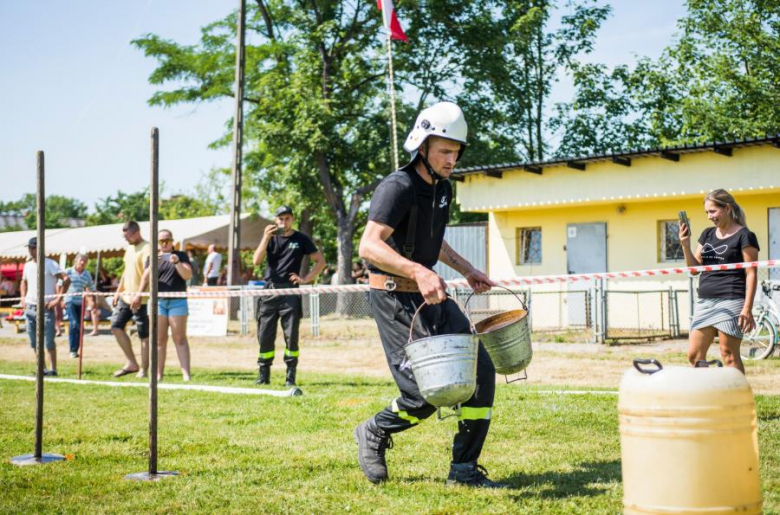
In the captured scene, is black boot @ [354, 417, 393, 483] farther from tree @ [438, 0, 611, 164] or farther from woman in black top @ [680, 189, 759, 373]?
tree @ [438, 0, 611, 164]

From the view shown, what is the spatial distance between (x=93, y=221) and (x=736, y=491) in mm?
67079

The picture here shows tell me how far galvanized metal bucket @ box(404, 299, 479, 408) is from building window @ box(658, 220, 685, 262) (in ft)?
57.5

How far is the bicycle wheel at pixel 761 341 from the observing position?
13.7m

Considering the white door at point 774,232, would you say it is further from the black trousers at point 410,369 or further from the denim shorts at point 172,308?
the black trousers at point 410,369

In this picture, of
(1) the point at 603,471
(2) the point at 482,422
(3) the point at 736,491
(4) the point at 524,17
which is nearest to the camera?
(3) the point at 736,491

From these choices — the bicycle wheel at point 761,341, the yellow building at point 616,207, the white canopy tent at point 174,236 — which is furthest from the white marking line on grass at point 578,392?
the white canopy tent at point 174,236

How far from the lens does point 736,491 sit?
355cm

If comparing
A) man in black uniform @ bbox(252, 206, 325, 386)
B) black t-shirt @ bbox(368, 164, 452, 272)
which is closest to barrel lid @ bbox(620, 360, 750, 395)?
black t-shirt @ bbox(368, 164, 452, 272)

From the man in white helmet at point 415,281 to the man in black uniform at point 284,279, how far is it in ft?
18.3

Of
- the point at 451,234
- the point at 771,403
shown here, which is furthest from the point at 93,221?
the point at 771,403

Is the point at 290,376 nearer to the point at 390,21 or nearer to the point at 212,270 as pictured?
the point at 390,21

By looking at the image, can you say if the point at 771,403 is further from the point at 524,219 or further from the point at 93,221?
the point at 93,221

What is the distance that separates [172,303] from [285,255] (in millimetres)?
1847

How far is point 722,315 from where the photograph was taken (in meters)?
6.99
